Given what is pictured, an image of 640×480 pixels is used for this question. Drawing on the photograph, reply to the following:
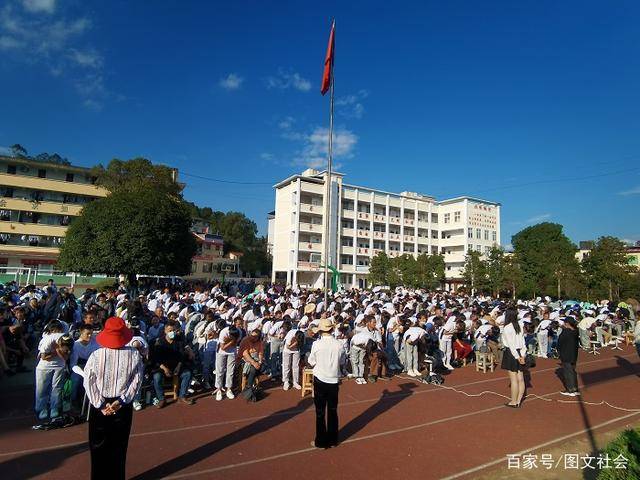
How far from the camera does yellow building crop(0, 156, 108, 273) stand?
38.7 meters

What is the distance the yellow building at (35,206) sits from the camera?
38.7 meters

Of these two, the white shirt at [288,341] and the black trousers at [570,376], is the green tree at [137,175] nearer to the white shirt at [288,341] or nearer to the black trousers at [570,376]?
the white shirt at [288,341]

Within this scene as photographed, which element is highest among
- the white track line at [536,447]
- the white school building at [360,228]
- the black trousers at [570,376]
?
the white school building at [360,228]

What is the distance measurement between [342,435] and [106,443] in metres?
3.38

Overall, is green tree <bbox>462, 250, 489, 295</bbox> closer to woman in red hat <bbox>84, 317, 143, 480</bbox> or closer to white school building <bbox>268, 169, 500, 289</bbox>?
white school building <bbox>268, 169, 500, 289</bbox>

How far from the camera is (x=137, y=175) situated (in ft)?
108

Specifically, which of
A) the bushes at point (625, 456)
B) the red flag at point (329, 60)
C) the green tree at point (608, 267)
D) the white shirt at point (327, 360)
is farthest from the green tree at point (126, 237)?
the green tree at point (608, 267)

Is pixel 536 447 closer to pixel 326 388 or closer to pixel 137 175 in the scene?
pixel 326 388

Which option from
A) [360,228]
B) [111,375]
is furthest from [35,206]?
[111,375]

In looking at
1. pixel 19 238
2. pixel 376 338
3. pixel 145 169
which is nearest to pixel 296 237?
pixel 145 169

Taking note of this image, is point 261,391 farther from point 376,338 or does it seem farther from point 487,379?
point 487,379

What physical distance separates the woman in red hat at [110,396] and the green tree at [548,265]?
35471 millimetres

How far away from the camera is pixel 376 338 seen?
400 inches

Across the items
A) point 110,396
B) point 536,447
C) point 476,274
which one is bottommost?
point 536,447
